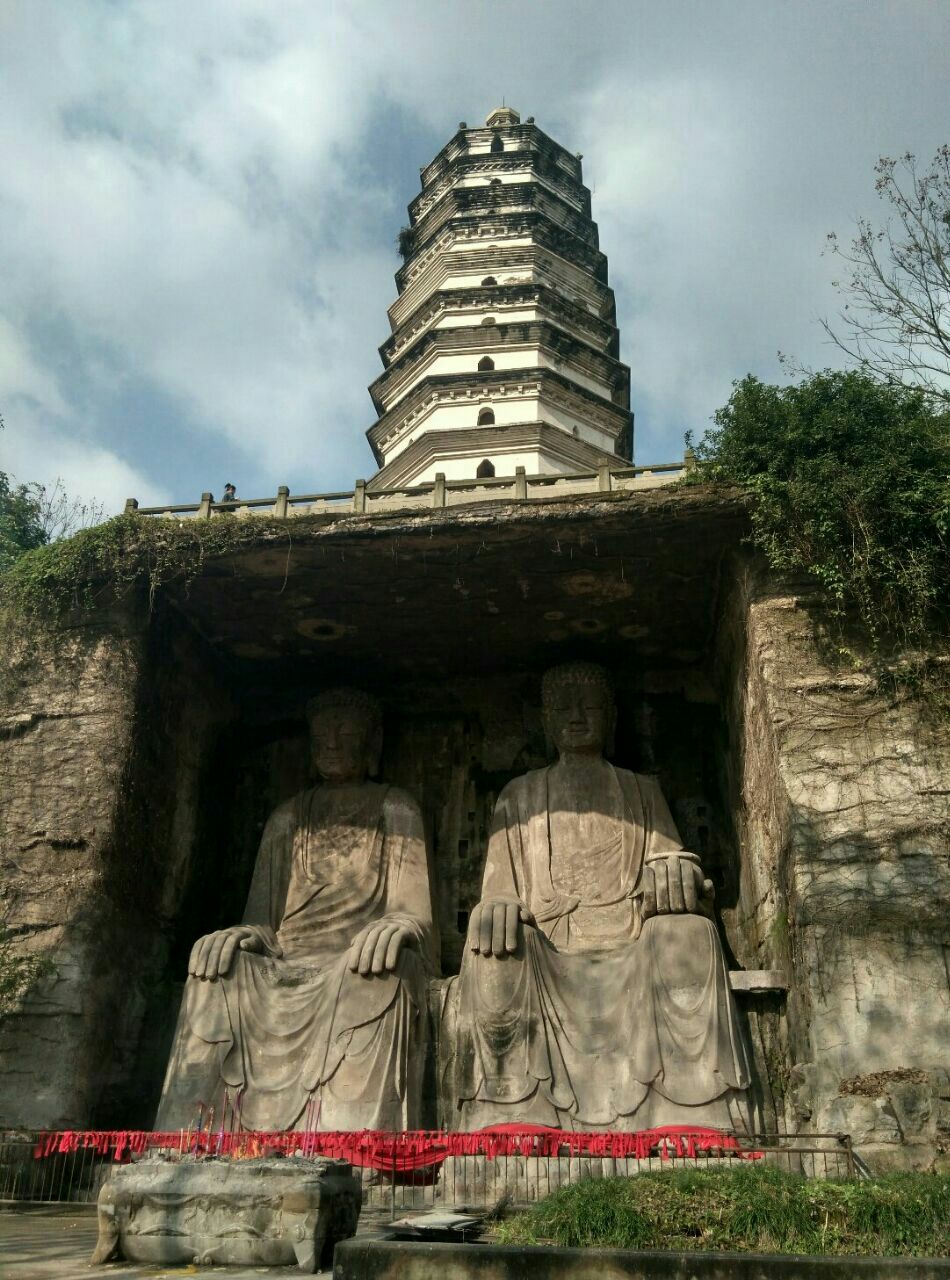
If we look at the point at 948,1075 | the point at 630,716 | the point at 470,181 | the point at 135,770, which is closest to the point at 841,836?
the point at 948,1075

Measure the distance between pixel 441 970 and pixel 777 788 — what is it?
376 cm

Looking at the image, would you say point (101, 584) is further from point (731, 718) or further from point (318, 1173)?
point (318, 1173)

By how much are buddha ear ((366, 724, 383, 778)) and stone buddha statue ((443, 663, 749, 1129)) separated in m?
1.57

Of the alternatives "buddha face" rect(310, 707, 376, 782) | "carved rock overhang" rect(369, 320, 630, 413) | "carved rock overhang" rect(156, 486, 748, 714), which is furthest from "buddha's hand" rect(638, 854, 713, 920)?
"carved rock overhang" rect(369, 320, 630, 413)

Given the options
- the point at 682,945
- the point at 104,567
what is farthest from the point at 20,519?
the point at 682,945

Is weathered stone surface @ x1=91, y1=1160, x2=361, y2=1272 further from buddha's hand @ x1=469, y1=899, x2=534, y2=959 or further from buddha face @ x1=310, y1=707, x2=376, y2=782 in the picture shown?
buddha face @ x1=310, y1=707, x2=376, y2=782

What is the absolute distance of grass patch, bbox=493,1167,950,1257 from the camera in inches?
161

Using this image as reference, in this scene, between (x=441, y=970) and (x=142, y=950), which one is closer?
(x=142, y=950)

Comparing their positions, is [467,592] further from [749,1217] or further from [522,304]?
[522,304]

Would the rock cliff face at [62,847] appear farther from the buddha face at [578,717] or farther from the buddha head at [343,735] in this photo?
the buddha face at [578,717]

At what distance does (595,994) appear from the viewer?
26.3 feet

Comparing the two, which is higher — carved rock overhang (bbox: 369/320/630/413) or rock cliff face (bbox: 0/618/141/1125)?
carved rock overhang (bbox: 369/320/630/413)

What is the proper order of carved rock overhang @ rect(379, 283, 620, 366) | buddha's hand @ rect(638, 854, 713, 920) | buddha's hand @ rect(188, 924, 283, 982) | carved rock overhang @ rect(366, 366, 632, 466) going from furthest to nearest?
carved rock overhang @ rect(379, 283, 620, 366), carved rock overhang @ rect(366, 366, 632, 466), buddha's hand @ rect(188, 924, 283, 982), buddha's hand @ rect(638, 854, 713, 920)

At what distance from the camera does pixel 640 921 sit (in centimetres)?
889
